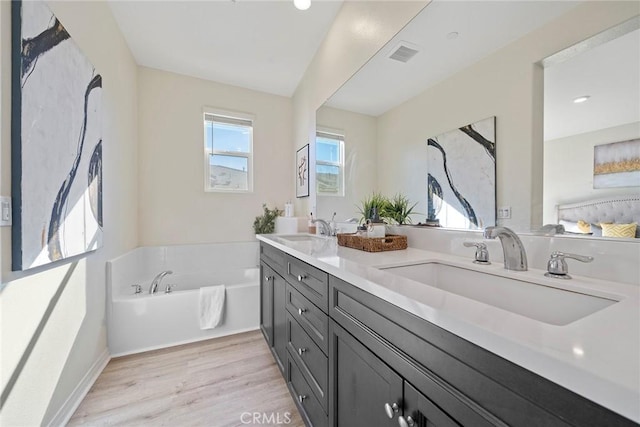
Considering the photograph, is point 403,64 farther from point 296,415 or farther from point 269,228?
point 269,228

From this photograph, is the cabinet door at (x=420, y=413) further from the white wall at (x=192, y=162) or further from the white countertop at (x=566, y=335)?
the white wall at (x=192, y=162)

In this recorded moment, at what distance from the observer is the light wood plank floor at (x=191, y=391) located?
55.5 inches

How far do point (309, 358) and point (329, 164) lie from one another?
1572 millimetres

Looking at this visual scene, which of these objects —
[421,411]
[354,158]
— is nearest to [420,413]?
[421,411]

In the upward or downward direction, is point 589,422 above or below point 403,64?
below

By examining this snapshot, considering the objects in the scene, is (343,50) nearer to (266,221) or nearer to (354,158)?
(354,158)

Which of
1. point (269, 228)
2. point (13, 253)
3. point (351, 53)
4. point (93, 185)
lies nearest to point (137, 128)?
point (93, 185)

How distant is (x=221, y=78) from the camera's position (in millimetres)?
3094

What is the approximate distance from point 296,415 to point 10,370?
1.30 m

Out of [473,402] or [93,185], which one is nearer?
[473,402]

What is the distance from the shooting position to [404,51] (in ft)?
4.70

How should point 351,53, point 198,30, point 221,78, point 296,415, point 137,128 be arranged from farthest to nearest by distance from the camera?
point 221,78 → point 137,128 → point 198,30 → point 351,53 → point 296,415

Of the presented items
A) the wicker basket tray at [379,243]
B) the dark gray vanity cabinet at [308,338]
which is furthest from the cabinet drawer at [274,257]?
the wicker basket tray at [379,243]

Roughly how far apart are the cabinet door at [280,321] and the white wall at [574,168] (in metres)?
1.36
